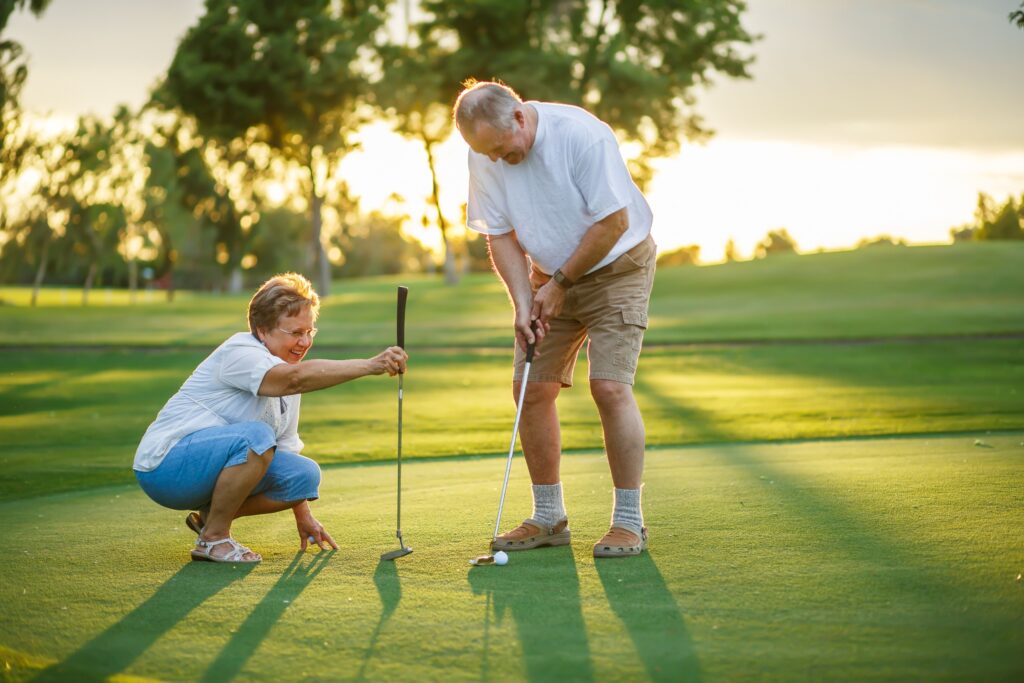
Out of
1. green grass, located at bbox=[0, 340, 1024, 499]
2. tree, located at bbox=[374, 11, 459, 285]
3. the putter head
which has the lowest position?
green grass, located at bbox=[0, 340, 1024, 499]

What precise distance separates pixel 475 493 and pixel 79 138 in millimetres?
36913

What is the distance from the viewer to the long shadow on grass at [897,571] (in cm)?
297

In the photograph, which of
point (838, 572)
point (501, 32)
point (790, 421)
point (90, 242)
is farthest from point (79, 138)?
point (838, 572)

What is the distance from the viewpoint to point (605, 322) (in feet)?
14.9

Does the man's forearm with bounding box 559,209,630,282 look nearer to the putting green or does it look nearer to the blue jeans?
the putting green

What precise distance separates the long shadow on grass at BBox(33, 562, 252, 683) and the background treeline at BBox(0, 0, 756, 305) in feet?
65.8

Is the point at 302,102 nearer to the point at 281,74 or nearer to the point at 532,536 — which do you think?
the point at 281,74

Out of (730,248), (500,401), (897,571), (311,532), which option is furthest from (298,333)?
(730,248)

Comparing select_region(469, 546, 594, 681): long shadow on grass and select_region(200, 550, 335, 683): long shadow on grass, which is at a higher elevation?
select_region(469, 546, 594, 681): long shadow on grass

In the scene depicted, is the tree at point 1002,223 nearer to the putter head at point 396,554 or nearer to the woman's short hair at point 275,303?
the woman's short hair at point 275,303

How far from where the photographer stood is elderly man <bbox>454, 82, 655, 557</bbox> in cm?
434

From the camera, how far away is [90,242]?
44125mm

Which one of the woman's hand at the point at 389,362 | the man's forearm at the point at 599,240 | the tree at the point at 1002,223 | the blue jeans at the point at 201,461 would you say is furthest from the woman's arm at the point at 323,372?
the tree at the point at 1002,223

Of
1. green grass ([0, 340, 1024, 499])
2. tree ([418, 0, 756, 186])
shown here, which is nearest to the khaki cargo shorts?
green grass ([0, 340, 1024, 499])
